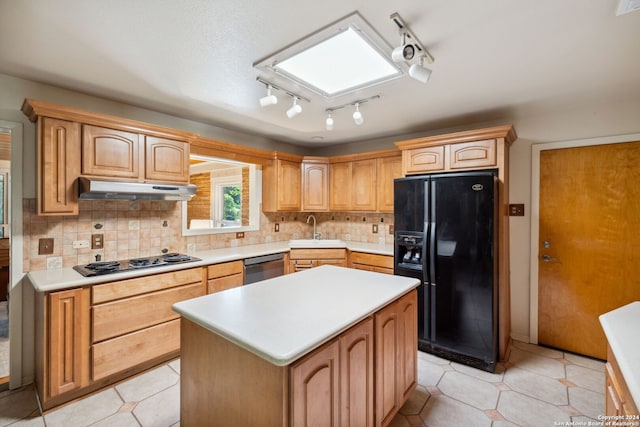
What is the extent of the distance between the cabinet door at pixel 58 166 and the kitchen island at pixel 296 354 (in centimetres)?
153

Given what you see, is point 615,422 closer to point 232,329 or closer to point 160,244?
point 232,329

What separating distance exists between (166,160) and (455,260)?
2810 mm

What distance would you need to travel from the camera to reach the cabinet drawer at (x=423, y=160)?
2.99 metres

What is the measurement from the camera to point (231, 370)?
1.23 meters

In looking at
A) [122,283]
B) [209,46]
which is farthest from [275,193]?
[209,46]

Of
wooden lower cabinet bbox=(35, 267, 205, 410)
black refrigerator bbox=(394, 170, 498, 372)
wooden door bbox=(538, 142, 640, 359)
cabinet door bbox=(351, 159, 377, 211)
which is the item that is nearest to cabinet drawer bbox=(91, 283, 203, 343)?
wooden lower cabinet bbox=(35, 267, 205, 410)

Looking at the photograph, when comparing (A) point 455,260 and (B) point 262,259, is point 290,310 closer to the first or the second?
(A) point 455,260

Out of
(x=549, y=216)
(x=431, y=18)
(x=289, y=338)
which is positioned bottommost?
(x=289, y=338)

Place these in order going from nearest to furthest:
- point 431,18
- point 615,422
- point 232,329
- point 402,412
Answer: point 615,422, point 232,329, point 431,18, point 402,412

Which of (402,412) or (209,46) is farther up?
(209,46)

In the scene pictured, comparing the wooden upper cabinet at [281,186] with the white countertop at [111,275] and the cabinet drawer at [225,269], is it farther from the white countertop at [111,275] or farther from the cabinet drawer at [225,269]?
the cabinet drawer at [225,269]

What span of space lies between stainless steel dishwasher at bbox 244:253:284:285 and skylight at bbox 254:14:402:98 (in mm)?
1898

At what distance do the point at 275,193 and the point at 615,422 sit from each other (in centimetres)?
349

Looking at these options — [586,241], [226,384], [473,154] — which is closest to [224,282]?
[226,384]
